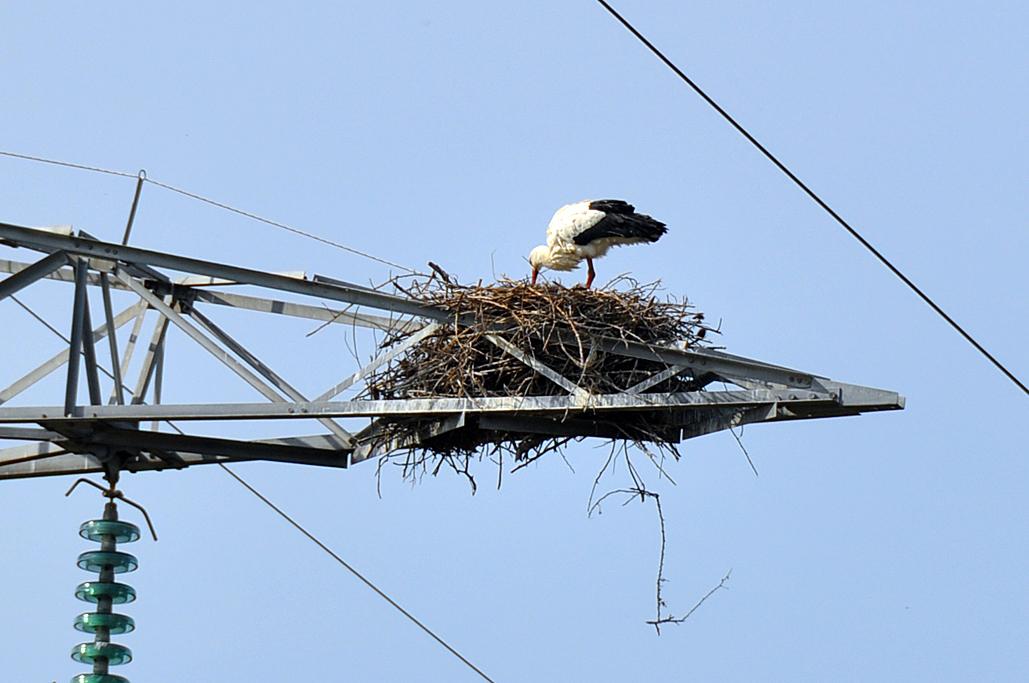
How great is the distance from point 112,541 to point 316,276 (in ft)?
7.09

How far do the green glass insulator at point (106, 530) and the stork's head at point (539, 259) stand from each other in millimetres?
4599

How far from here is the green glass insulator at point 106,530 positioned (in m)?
12.5

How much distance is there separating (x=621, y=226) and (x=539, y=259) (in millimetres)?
1017

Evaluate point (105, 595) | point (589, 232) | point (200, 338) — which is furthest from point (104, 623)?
point (589, 232)

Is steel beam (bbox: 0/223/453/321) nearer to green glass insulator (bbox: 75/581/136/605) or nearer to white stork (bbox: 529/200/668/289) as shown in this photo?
green glass insulator (bbox: 75/581/136/605)

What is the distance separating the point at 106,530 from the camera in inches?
492

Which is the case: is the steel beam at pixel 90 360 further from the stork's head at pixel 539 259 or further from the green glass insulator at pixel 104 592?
the stork's head at pixel 539 259

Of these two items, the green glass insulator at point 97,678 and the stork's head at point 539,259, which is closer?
the green glass insulator at point 97,678

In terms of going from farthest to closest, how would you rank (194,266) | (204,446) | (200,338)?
(204,446), (200,338), (194,266)

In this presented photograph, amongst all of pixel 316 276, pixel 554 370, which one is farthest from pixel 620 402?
pixel 316 276

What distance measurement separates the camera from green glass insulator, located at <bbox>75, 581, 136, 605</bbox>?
1224 cm

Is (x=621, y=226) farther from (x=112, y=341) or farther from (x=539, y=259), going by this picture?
(x=112, y=341)

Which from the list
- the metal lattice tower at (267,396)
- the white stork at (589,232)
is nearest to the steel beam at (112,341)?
the metal lattice tower at (267,396)

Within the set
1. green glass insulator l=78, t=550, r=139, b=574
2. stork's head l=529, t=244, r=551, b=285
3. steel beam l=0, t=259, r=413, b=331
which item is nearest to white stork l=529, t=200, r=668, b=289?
stork's head l=529, t=244, r=551, b=285
